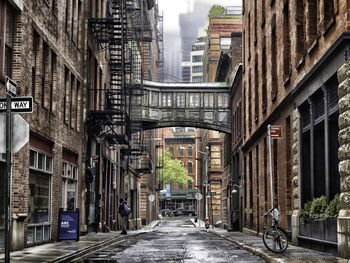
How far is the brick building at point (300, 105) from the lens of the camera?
14.1m

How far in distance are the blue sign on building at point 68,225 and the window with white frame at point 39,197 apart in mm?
714

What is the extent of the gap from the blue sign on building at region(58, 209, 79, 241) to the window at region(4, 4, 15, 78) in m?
6.90

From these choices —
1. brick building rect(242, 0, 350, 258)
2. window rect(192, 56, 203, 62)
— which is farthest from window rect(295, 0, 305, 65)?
window rect(192, 56, 203, 62)

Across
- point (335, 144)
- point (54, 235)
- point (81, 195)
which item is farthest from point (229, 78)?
point (335, 144)

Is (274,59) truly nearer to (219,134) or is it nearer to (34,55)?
(34,55)

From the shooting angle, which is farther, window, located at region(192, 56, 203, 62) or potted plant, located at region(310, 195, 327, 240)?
window, located at region(192, 56, 203, 62)

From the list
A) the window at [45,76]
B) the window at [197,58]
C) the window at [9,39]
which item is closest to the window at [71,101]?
the window at [45,76]

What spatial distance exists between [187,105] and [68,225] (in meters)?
28.7

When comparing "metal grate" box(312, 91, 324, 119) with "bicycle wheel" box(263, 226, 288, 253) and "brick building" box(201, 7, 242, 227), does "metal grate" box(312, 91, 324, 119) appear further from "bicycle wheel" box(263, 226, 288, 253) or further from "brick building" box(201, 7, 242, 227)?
"brick building" box(201, 7, 242, 227)

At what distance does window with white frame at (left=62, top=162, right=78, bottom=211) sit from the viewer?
23555 mm

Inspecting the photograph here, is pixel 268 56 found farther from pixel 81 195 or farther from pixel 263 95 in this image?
pixel 81 195

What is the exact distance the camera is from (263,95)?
28.9 meters

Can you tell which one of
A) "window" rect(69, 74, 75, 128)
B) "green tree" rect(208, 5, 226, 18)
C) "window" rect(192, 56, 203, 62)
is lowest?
"window" rect(69, 74, 75, 128)

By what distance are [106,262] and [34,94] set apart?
7.11m
